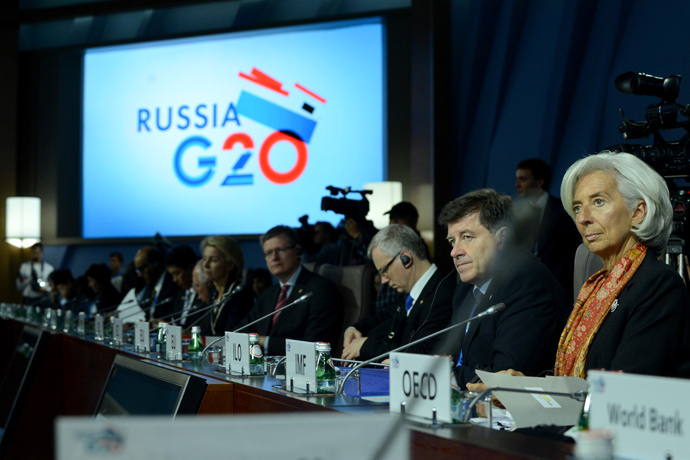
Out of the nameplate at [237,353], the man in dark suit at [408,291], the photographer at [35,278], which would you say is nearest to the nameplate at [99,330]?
the man in dark suit at [408,291]

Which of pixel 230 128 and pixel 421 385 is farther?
pixel 230 128

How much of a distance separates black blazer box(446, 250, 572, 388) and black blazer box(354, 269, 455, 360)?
451 mm

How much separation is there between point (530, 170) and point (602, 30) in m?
1.17

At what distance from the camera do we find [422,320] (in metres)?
2.66

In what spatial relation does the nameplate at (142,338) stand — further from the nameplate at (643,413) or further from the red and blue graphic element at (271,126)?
the red and blue graphic element at (271,126)

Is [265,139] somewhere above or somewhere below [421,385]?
above

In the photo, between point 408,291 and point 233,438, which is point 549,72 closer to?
point 408,291

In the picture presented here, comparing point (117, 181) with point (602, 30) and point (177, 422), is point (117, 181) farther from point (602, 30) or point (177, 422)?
point (177, 422)

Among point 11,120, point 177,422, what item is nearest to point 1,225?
point 11,120

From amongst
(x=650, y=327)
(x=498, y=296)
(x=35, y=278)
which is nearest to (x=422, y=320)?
(x=498, y=296)

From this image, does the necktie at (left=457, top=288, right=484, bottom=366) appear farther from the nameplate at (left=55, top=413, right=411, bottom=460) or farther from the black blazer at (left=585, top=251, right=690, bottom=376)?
the nameplate at (left=55, top=413, right=411, bottom=460)

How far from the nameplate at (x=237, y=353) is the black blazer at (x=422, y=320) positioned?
74 centimetres

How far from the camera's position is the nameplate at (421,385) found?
1.12 meters

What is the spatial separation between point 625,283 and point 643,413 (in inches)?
30.5
